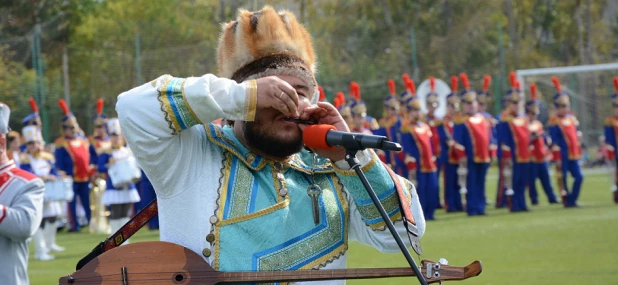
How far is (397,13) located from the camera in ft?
137

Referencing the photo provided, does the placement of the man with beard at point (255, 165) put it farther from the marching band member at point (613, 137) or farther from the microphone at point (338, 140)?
the marching band member at point (613, 137)

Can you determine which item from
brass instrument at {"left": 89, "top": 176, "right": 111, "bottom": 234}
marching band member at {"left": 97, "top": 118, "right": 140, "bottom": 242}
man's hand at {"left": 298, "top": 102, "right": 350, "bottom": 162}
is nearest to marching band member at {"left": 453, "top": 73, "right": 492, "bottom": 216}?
marching band member at {"left": 97, "top": 118, "right": 140, "bottom": 242}

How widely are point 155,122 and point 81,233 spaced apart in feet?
43.7

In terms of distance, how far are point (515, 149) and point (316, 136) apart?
1305 cm

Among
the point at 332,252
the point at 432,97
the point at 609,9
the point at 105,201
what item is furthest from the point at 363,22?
the point at 332,252

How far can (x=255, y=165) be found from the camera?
3.45m

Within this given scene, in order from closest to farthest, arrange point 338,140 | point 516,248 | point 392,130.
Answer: point 338,140 → point 516,248 → point 392,130

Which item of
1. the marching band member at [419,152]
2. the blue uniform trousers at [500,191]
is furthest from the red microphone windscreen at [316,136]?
the blue uniform trousers at [500,191]

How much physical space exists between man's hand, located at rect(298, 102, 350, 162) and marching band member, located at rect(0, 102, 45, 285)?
2258mm

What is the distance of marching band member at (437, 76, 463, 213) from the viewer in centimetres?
1599

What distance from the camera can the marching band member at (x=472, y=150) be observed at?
15.2 m

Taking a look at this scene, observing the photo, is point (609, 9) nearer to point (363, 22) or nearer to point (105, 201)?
point (363, 22)

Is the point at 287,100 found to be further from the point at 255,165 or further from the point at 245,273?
the point at 245,273

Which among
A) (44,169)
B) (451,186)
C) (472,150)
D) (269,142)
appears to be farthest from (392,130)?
(269,142)
